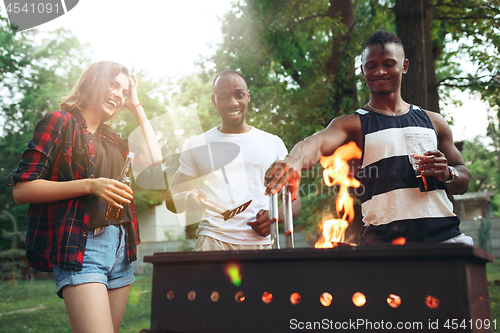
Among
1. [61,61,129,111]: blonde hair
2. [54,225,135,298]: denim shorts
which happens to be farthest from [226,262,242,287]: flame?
[61,61,129,111]: blonde hair

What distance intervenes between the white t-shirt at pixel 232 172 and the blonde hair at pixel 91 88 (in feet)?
2.86

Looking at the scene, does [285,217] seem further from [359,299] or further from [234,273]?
[359,299]

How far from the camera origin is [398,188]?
1943mm

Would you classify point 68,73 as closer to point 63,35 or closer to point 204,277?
point 63,35

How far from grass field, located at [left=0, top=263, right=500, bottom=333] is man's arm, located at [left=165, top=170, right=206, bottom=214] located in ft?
13.7

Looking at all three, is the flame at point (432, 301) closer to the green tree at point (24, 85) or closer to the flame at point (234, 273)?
the flame at point (234, 273)

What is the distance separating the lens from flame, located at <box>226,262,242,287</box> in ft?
4.80

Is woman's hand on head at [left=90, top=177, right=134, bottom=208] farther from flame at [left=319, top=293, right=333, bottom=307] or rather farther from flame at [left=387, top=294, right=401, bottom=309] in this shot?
flame at [left=387, top=294, right=401, bottom=309]

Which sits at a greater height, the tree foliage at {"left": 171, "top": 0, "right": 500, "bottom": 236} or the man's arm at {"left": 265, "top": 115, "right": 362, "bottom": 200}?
the tree foliage at {"left": 171, "top": 0, "right": 500, "bottom": 236}

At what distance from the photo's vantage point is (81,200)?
1.94m

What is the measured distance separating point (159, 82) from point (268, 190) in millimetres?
20463

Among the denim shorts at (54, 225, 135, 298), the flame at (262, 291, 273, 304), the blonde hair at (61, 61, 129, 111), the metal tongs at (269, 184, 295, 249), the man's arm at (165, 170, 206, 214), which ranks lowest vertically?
the flame at (262, 291, 273, 304)

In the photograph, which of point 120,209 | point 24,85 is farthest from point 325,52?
point 24,85

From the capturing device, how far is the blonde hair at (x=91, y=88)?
217 centimetres
